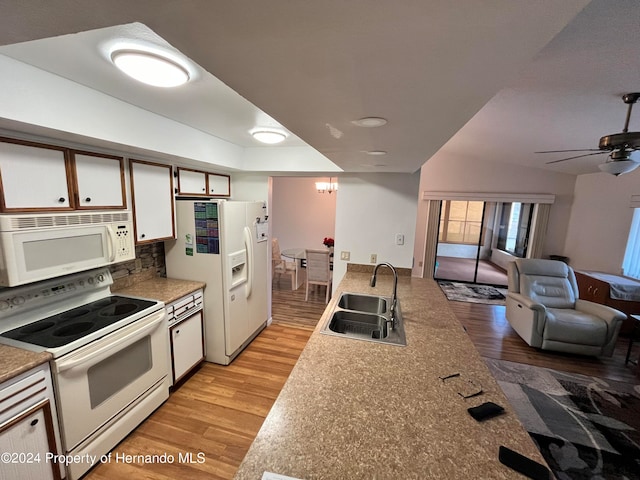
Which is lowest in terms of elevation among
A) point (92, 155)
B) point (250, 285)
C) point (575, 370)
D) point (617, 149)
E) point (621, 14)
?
point (575, 370)

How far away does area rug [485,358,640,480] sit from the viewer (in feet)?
5.88

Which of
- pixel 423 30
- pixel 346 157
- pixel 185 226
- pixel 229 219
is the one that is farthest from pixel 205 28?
pixel 185 226

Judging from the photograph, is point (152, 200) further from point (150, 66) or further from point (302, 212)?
point (302, 212)

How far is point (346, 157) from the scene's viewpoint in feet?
6.42

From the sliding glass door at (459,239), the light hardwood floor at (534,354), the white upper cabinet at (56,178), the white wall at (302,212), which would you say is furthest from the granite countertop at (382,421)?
the sliding glass door at (459,239)

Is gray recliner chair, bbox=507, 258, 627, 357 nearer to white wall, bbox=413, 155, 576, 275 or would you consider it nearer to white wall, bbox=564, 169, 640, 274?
white wall, bbox=564, 169, 640, 274

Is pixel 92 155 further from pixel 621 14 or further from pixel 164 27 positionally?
pixel 621 14

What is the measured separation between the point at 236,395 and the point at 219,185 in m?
2.30

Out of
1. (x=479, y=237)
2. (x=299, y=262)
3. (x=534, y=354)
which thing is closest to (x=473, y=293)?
(x=479, y=237)

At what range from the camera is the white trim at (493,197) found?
505cm

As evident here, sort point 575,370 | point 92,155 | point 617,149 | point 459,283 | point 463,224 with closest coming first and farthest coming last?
1. point 92,155
2. point 617,149
3. point 575,370
4. point 459,283
5. point 463,224

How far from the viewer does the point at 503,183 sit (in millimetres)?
5227

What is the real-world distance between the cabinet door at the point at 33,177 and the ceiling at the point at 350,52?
19.1 inches

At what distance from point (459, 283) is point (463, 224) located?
1.51m
